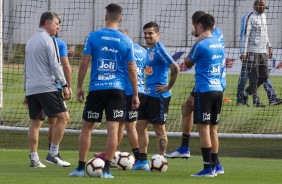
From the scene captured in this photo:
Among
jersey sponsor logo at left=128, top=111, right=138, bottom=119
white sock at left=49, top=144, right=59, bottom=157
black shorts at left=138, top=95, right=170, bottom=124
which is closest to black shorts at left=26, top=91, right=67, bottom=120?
white sock at left=49, top=144, right=59, bottom=157

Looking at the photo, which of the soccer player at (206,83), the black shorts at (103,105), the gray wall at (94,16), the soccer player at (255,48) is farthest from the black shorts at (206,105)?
the gray wall at (94,16)

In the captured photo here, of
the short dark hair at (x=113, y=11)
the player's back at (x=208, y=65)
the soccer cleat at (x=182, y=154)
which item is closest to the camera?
the short dark hair at (x=113, y=11)

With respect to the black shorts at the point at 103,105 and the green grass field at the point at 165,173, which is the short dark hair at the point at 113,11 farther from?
the green grass field at the point at 165,173

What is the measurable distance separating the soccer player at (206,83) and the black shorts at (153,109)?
134cm

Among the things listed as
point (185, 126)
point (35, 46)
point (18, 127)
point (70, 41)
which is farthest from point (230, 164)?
point (70, 41)

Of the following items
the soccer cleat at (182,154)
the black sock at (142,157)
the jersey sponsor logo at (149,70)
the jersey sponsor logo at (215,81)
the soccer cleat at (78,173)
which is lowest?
the soccer cleat at (182,154)

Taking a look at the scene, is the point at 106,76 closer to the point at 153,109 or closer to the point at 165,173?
the point at 165,173

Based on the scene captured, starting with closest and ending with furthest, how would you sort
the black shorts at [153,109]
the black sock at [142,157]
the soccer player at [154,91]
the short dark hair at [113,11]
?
the short dark hair at [113,11] < the black sock at [142,157] < the soccer player at [154,91] < the black shorts at [153,109]

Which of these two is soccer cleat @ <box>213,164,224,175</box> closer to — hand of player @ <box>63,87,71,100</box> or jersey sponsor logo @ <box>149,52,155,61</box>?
Result: jersey sponsor logo @ <box>149,52,155,61</box>

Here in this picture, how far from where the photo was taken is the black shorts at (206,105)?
39.6ft

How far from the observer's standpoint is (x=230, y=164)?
13.8 meters

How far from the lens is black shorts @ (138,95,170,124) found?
13.5 metres

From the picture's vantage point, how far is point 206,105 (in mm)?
12094

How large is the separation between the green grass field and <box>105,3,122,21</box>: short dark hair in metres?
1.88
